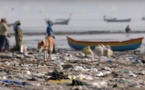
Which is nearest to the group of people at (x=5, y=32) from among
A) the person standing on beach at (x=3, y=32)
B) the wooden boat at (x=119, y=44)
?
the person standing on beach at (x=3, y=32)

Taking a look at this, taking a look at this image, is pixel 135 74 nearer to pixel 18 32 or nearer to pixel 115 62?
pixel 115 62

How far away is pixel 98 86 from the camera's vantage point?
1426 centimetres

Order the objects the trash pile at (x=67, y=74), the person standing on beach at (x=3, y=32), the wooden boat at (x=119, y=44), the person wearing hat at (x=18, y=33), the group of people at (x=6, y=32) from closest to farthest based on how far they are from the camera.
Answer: the trash pile at (x=67, y=74), the group of people at (x=6, y=32), the person standing on beach at (x=3, y=32), the person wearing hat at (x=18, y=33), the wooden boat at (x=119, y=44)

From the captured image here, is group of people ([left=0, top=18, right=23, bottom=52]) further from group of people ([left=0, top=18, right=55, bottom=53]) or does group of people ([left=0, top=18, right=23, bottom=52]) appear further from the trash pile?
the trash pile

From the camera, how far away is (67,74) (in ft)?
53.2

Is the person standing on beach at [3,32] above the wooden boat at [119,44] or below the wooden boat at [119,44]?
above

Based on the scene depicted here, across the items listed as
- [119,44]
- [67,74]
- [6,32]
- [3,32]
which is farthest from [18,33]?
[67,74]

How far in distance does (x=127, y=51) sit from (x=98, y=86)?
15324 mm

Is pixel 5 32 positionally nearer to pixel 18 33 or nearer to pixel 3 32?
pixel 3 32

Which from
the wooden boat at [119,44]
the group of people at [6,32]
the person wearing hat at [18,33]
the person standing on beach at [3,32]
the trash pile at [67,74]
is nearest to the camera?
the trash pile at [67,74]

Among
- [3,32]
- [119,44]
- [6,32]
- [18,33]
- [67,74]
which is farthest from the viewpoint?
[119,44]

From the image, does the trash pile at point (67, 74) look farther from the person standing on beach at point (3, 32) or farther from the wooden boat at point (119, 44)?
the wooden boat at point (119, 44)

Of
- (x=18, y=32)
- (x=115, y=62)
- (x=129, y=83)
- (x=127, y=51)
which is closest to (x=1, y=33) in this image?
(x=18, y=32)

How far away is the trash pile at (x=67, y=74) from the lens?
1433cm
